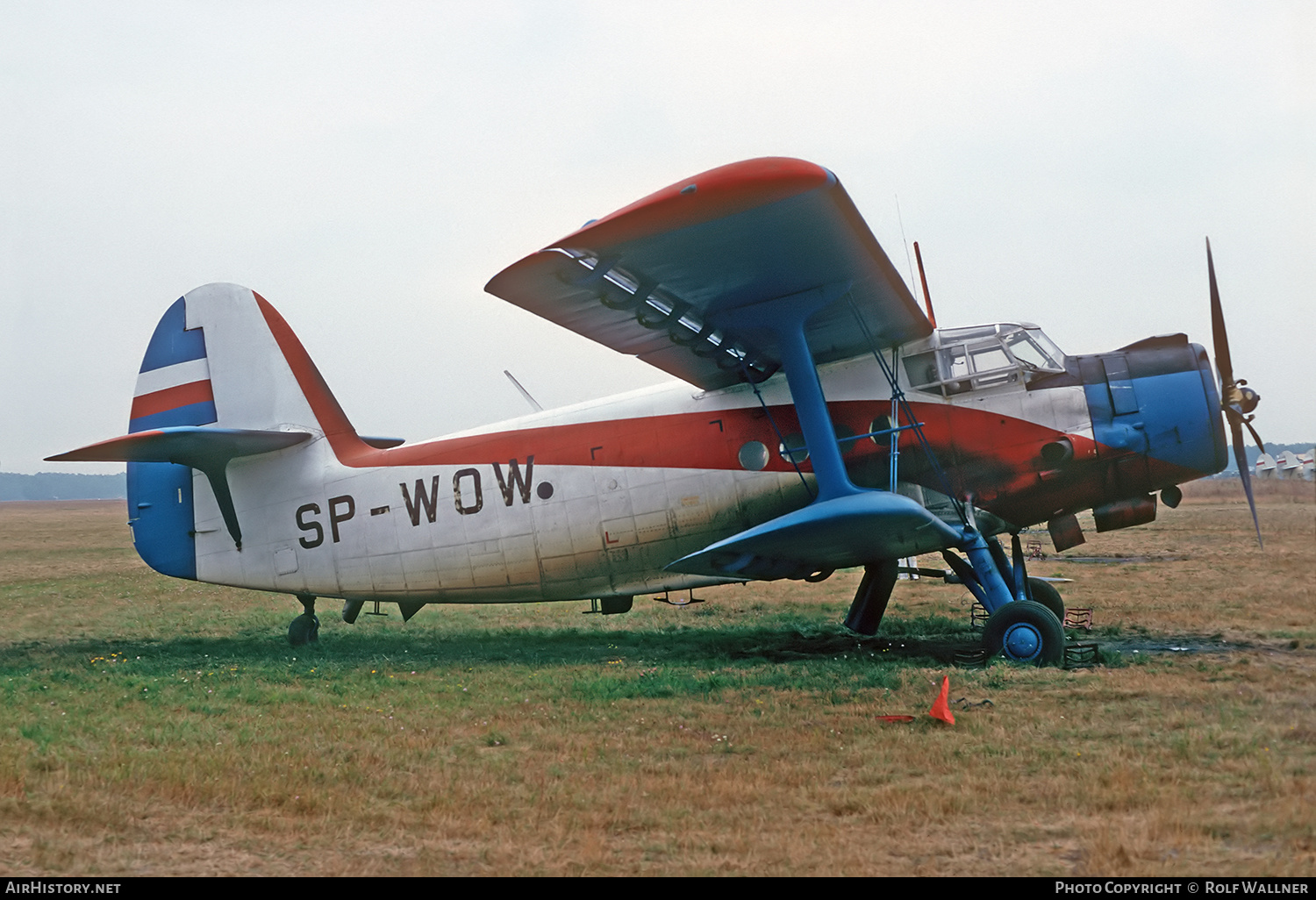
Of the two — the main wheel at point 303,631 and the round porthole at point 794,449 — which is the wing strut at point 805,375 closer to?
the round porthole at point 794,449

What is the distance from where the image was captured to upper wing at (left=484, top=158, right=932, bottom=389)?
6.85 meters

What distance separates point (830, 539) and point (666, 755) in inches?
120

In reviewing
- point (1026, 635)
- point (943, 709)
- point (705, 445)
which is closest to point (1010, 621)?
point (1026, 635)

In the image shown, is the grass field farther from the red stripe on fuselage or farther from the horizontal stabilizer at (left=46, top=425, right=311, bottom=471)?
the red stripe on fuselage

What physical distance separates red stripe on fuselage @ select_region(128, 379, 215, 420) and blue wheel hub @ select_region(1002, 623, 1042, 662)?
31.1 ft

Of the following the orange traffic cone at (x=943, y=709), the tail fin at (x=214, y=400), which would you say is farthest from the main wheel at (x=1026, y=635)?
the tail fin at (x=214, y=400)

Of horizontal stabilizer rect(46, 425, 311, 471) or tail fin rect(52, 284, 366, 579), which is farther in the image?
tail fin rect(52, 284, 366, 579)

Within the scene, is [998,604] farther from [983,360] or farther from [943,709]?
[943,709]

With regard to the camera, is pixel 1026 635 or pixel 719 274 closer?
pixel 719 274

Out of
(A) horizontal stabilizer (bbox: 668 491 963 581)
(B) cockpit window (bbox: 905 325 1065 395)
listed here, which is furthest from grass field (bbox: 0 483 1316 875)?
(B) cockpit window (bbox: 905 325 1065 395)

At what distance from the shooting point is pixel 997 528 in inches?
385

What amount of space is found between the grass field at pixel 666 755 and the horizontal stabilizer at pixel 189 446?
220cm

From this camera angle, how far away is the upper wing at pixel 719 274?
270 inches

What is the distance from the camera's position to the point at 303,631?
11742mm
